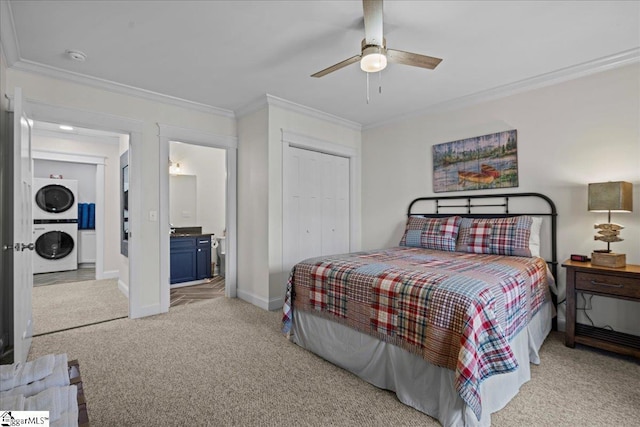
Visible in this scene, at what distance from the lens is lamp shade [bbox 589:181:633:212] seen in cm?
257

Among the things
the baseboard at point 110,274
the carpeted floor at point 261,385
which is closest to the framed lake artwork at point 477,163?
the carpeted floor at point 261,385

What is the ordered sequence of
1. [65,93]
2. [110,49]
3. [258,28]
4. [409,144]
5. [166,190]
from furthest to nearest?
[409,144], [166,190], [65,93], [110,49], [258,28]

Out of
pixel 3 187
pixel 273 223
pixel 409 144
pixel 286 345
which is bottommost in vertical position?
pixel 286 345

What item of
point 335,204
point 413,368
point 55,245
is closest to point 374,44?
point 413,368

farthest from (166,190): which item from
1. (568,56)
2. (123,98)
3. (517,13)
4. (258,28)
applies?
(568,56)

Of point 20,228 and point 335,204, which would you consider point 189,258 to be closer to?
point 335,204

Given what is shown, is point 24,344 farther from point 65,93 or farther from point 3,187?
point 65,93

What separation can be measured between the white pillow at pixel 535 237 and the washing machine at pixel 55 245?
8023 mm

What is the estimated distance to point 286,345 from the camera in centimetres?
282

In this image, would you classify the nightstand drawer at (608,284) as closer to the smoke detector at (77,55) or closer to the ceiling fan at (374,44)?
the ceiling fan at (374,44)

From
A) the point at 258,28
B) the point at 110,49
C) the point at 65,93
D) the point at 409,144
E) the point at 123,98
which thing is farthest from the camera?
the point at 409,144

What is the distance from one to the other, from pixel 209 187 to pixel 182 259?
1.86 metres

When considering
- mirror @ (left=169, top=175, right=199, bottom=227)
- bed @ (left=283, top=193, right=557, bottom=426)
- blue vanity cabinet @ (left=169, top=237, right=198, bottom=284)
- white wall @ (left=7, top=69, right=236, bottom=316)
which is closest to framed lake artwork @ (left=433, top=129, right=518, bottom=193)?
bed @ (left=283, top=193, right=557, bottom=426)

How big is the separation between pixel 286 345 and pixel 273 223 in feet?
5.00
